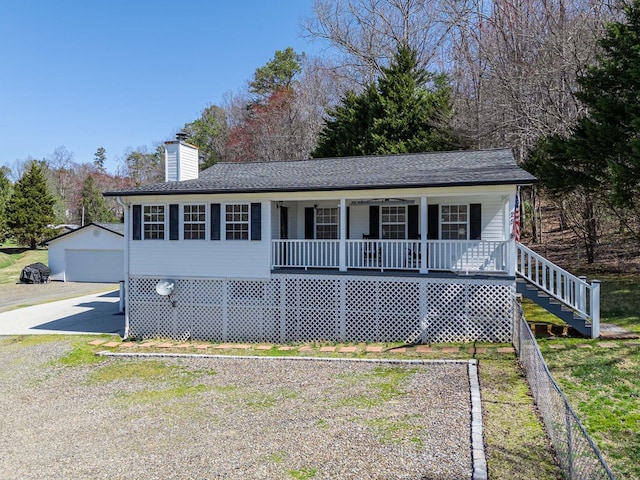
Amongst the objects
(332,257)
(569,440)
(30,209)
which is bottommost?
(569,440)

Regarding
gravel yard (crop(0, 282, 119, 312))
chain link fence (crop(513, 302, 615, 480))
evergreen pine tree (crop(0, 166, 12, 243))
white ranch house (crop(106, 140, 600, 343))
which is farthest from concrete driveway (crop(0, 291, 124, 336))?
evergreen pine tree (crop(0, 166, 12, 243))

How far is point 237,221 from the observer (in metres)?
12.3

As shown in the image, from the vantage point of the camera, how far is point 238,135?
1455 inches

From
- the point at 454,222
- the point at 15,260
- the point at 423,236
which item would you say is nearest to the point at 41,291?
the point at 15,260

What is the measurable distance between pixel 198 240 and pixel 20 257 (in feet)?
101

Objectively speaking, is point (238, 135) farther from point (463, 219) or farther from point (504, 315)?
point (504, 315)

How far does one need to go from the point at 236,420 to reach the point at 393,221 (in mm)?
8040

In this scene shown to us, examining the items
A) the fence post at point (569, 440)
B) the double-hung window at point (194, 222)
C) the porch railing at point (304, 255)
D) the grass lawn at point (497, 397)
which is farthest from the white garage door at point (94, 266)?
the fence post at point (569, 440)

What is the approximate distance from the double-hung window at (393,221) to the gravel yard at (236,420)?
4.76 metres

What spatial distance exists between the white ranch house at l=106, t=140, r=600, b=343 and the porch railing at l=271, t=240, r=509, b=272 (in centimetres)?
4

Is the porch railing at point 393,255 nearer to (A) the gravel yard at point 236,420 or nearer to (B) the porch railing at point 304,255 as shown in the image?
(B) the porch railing at point 304,255

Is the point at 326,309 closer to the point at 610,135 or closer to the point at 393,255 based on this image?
the point at 393,255

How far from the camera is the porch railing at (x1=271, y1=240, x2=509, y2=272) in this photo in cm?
1112

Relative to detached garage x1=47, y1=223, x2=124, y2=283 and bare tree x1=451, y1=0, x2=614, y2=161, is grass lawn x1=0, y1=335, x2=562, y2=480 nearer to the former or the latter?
bare tree x1=451, y1=0, x2=614, y2=161
